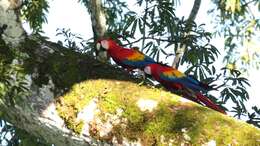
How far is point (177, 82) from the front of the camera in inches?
87.6

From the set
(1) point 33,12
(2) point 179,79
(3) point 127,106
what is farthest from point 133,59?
(1) point 33,12

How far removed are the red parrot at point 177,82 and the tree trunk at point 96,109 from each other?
271mm

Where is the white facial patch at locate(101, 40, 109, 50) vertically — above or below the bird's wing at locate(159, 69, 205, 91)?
above

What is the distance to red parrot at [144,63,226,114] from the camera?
7.26ft

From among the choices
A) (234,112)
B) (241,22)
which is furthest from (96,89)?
(241,22)

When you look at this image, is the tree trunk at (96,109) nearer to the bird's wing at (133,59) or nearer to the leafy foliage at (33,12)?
the bird's wing at (133,59)

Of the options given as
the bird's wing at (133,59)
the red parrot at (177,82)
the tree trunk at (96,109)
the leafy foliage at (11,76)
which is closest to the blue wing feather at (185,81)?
the red parrot at (177,82)

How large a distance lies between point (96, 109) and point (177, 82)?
0.56 meters

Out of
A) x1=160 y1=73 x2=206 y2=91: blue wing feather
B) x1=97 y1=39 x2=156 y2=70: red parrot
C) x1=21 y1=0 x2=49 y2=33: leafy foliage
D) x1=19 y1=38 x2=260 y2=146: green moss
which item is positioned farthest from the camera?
x1=21 y1=0 x2=49 y2=33: leafy foliage

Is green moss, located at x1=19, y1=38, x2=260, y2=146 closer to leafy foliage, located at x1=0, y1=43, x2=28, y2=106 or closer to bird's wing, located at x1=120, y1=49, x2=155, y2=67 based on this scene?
leafy foliage, located at x1=0, y1=43, x2=28, y2=106

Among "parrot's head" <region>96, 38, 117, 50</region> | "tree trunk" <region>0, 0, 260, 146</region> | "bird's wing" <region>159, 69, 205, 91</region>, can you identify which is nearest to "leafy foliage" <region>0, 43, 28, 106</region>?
"tree trunk" <region>0, 0, 260, 146</region>

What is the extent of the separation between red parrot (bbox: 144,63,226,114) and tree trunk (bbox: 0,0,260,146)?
0.27 meters

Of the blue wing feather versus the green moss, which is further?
the blue wing feather

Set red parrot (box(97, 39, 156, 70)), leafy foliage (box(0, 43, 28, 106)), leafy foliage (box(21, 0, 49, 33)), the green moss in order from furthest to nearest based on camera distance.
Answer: leafy foliage (box(21, 0, 49, 33)) → red parrot (box(97, 39, 156, 70)) → leafy foliage (box(0, 43, 28, 106)) → the green moss
